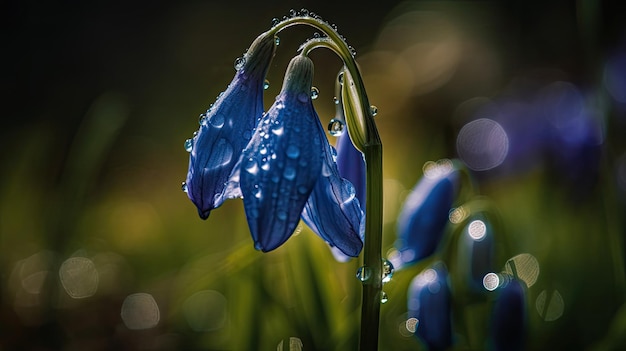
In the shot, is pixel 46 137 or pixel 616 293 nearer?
pixel 616 293

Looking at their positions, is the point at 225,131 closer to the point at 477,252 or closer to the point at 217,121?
the point at 217,121

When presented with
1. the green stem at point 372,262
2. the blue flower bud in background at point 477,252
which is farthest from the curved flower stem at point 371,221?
the blue flower bud in background at point 477,252

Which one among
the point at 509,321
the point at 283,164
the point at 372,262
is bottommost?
the point at 509,321

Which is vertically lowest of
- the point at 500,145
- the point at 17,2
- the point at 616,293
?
the point at 616,293

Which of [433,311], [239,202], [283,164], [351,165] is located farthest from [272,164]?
[239,202]

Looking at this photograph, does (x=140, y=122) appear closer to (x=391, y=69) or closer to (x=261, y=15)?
(x=261, y=15)

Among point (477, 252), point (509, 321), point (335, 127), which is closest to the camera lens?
point (335, 127)

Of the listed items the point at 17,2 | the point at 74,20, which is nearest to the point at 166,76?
the point at 74,20
